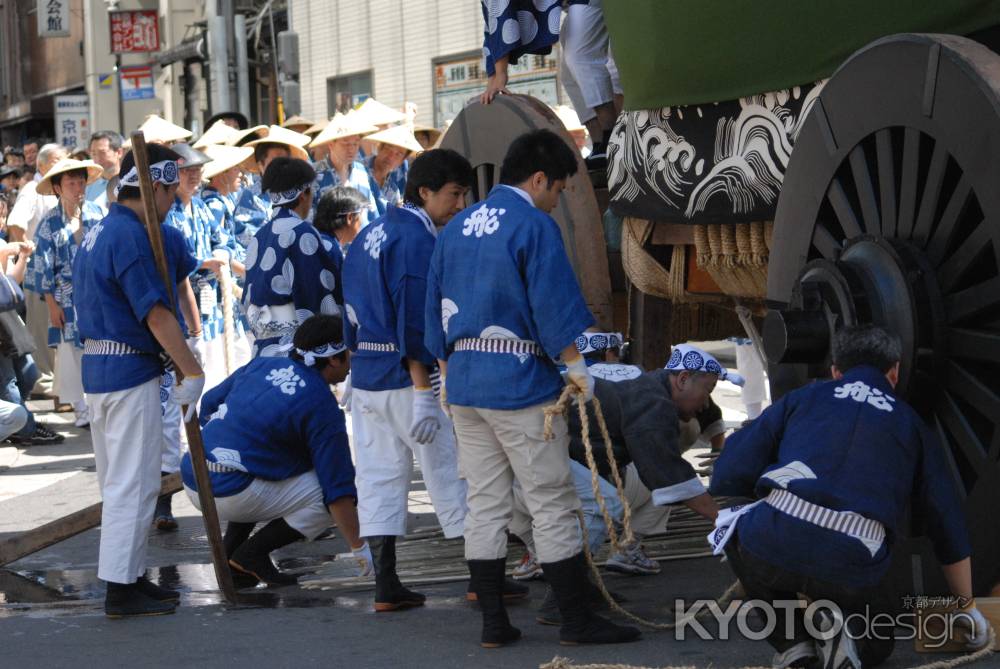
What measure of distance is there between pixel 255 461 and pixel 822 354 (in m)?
2.48

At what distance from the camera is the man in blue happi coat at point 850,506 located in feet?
12.0

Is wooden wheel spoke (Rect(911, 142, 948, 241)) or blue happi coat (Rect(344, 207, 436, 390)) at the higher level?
wooden wheel spoke (Rect(911, 142, 948, 241))

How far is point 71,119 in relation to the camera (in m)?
24.9

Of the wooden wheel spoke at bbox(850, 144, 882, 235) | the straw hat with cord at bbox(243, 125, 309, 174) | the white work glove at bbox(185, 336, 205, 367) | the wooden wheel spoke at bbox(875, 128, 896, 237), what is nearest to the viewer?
the wooden wheel spoke at bbox(875, 128, 896, 237)

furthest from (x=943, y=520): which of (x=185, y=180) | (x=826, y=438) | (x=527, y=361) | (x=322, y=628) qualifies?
(x=185, y=180)

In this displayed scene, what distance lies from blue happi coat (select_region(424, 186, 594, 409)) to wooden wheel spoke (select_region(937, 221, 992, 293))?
1.08 metres

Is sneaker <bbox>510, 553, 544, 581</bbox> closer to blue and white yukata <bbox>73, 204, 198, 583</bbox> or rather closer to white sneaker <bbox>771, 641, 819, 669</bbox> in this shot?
blue and white yukata <bbox>73, 204, 198, 583</bbox>

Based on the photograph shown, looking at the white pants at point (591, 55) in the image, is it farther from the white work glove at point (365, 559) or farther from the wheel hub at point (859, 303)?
the wheel hub at point (859, 303)

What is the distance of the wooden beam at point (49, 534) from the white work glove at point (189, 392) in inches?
30.1

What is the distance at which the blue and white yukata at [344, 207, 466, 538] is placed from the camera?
5.11m

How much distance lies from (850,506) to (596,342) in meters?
2.23

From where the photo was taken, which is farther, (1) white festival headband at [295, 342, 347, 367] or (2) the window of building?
(2) the window of building

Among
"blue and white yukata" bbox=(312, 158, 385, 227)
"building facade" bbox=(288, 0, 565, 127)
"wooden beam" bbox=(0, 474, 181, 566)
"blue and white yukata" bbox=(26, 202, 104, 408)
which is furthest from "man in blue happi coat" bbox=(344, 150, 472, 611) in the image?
"building facade" bbox=(288, 0, 565, 127)

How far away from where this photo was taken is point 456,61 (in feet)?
64.3
